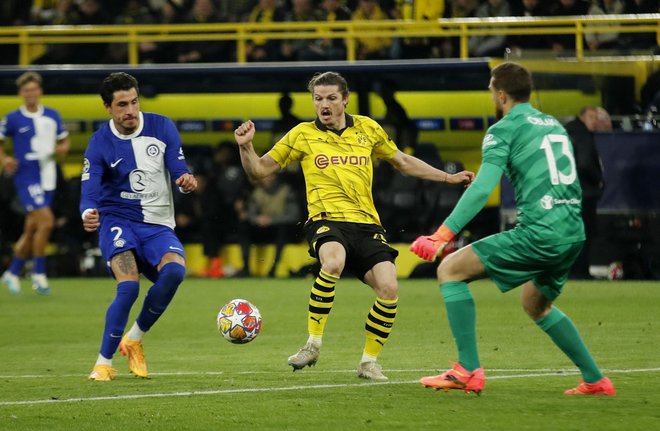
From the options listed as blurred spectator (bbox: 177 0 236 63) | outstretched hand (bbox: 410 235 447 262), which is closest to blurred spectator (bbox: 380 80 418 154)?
blurred spectator (bbox: 177 0 236 63)

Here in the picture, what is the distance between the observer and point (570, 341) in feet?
27.3

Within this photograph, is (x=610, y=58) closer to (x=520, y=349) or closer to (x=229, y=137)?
(x=229, y=137)

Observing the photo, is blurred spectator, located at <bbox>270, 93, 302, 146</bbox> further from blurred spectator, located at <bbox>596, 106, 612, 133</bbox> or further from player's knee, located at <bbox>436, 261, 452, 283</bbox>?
player's knee, located at <bbox>436, 261, 452, 283</bbox>

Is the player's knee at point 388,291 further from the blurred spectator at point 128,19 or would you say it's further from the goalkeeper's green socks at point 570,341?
the blurred spectator at point 128,19

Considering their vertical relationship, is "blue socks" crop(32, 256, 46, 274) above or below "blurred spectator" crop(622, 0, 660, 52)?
below

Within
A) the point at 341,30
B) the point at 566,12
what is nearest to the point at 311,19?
the point at 341,30

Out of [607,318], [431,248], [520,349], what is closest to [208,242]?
[607,318]

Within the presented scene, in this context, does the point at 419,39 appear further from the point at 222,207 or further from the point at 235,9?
the point at 222,207

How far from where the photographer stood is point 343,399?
27.7ft

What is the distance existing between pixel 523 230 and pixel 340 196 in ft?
6.71

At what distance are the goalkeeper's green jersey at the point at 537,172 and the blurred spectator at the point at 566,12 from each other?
1347 cm

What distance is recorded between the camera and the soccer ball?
10.2 m

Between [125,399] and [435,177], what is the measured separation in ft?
9.29

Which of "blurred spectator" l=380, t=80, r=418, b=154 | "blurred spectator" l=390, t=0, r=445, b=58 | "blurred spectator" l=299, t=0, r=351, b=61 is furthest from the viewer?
"blurred spectator" l=299, t=0, r=351, b=61
